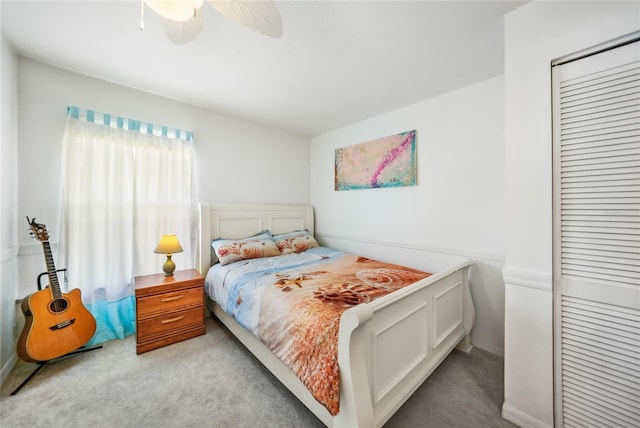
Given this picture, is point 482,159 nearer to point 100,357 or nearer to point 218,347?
point 218,347

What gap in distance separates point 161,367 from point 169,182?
70.2 inches

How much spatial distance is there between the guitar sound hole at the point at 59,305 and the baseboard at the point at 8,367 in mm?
447

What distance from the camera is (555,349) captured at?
128cm

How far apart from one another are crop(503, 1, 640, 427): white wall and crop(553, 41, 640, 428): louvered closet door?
5cm

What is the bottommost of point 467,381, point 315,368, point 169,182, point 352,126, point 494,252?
point 467,381

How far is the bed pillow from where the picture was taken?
252cm

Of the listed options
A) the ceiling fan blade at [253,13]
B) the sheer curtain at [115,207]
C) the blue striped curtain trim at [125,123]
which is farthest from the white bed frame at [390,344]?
the blue striped curtain trim at [125,123]

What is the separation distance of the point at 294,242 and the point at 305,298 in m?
1.59

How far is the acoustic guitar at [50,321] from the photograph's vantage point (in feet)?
5.36

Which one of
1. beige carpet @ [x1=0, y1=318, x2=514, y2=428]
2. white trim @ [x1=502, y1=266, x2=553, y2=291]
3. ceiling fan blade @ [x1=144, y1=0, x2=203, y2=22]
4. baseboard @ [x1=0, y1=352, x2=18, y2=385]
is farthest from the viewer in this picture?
baseboard @ [x1=0, y1=352, x2=18, y2=385]

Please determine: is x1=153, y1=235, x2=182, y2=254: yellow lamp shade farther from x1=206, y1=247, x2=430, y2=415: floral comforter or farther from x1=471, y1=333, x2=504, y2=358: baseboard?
x1=471, y1=333, x2=504, y2=358: baseboard

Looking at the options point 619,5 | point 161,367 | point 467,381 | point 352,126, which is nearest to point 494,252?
point 467,381

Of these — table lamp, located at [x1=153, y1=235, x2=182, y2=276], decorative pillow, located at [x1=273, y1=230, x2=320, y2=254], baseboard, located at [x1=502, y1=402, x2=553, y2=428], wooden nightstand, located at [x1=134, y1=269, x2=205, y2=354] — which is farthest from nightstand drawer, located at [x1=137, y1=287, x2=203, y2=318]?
baseboard, located at [x1=502, y1=402, x2=553, y2=428]

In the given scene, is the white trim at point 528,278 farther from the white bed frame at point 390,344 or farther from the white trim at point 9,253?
the white trim at point 9,253
